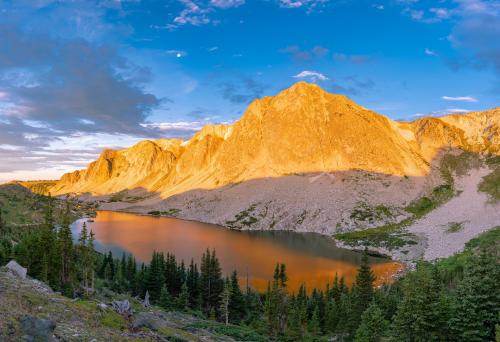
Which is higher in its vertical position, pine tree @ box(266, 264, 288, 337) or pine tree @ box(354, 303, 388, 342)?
pine tree @ box(354, 303, 388, 342)

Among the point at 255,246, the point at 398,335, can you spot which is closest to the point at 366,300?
the point at 398,335

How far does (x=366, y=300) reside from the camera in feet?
158

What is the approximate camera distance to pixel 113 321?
20.3 metres

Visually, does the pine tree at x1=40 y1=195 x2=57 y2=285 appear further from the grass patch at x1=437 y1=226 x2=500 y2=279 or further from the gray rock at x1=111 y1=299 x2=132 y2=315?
the grass patch at x1=437 y1=226 x2=500 y2=279

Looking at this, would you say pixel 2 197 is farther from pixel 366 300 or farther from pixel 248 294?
pixel 366 300

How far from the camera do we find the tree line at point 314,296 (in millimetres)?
27828

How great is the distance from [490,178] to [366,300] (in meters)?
155

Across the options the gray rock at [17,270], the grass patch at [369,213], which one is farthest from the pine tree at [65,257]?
the grass patch at [369,213]

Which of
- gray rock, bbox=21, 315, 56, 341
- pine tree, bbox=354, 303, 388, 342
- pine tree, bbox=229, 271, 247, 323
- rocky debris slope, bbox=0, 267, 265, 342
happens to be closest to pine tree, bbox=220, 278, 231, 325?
pine tree, bbox=229, 271, 247, 323

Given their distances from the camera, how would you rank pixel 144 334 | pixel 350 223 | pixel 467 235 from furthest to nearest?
pixel 350 223
pixel 467 235
pixel 144 334

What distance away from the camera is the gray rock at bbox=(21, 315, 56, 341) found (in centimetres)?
1304

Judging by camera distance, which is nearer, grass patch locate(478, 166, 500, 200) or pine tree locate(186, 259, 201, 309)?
pine tree locate(186, 259, 201, 309)

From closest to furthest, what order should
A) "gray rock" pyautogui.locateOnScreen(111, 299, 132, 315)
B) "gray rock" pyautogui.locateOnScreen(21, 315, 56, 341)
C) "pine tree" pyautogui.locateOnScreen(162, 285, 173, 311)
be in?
"gray rock" pyautogui.locateOnScreen(21, 315, 56, 341)
"gray rock" pyautogui.locateOnScreen(111, 299, 132, 315)
"pine tree" pyautogui.locateOnScreen(162, 285, 173, 311)

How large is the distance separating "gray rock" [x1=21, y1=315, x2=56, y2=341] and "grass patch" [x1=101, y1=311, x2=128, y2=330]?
629 cm
